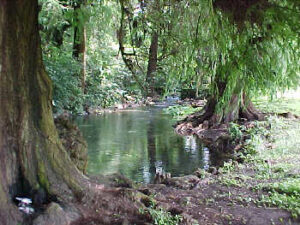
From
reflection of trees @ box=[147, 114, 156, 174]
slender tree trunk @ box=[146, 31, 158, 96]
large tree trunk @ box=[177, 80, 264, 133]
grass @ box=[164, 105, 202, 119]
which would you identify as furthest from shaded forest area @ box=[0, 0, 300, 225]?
grass @ box=[164, 105, 202, 119]

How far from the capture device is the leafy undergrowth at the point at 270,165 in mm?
5658

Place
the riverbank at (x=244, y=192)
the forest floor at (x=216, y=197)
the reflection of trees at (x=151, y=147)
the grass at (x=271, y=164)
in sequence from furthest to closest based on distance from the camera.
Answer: the reflection of trees at (x=151, y=147)
the grass at (x=271, y=164)
the riverbank at (x=244, y=192)
the forest floor at (x=216, y=197)

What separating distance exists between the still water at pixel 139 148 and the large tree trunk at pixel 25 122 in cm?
427

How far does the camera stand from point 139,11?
5.02 meters

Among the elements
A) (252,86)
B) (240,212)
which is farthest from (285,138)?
(252,86)

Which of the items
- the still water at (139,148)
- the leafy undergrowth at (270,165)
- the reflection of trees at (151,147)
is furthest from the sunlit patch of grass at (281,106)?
the reflection of trees at (151,147)

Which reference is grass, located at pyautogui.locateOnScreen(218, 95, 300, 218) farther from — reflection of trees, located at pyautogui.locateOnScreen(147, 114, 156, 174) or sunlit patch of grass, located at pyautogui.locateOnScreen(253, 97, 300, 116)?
reflection of trees, located at pyautogui.locateOnScreen(147, 114, 156, 174)

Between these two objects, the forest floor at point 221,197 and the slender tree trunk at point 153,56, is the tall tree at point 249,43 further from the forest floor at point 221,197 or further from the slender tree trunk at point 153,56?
the forest floor at point 221,197

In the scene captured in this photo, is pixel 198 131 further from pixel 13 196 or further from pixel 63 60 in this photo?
pixel 13 196

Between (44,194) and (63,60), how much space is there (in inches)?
420

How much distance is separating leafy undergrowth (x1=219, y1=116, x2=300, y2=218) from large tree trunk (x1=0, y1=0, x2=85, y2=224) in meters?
3.01

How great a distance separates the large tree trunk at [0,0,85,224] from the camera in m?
3.50

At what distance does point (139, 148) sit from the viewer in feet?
39.0

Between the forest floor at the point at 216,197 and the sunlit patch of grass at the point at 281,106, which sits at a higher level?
the sunlit patch of grass at the point at 281,106
